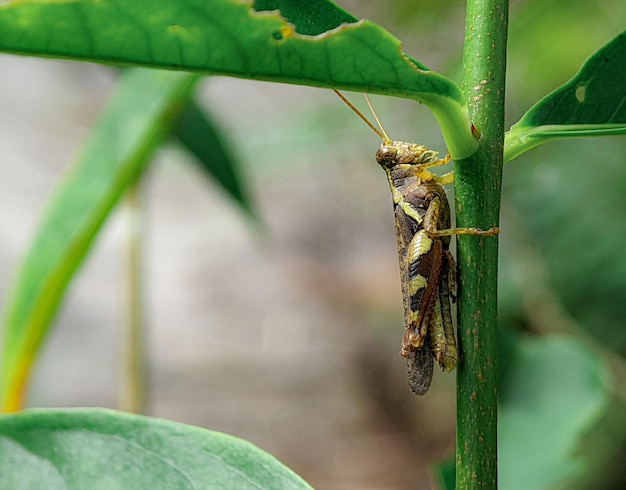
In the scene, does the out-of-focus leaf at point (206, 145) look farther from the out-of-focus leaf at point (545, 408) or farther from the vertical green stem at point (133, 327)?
the out-of-focus leaf at point (545, 408)

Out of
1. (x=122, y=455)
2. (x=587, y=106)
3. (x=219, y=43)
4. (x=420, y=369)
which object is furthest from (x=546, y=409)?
(x=219, y=43)

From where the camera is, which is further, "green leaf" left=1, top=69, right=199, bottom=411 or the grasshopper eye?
"green leaf" left=1, top=69, right=199, bottom=411

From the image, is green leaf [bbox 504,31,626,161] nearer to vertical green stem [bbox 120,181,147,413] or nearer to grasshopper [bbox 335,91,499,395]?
grasshopper [bbox 335,91,499,395]

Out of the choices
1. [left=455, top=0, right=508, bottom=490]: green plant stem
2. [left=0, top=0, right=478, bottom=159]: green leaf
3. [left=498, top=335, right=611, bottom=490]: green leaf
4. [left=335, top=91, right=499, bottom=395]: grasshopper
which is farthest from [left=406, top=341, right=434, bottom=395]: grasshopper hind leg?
[left=0, top=0, right=478, bottom=159]: green leaf

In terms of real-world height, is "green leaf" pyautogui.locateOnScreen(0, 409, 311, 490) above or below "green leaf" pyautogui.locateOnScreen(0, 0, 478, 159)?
below

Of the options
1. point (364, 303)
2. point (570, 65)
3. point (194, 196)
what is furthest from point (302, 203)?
point (570, 65)

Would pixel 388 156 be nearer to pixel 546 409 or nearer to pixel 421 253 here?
pixel 421 253

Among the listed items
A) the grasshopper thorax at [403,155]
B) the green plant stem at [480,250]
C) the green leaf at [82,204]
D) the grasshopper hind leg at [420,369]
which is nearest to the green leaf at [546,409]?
the grasshopper hind leg at [420,369]
